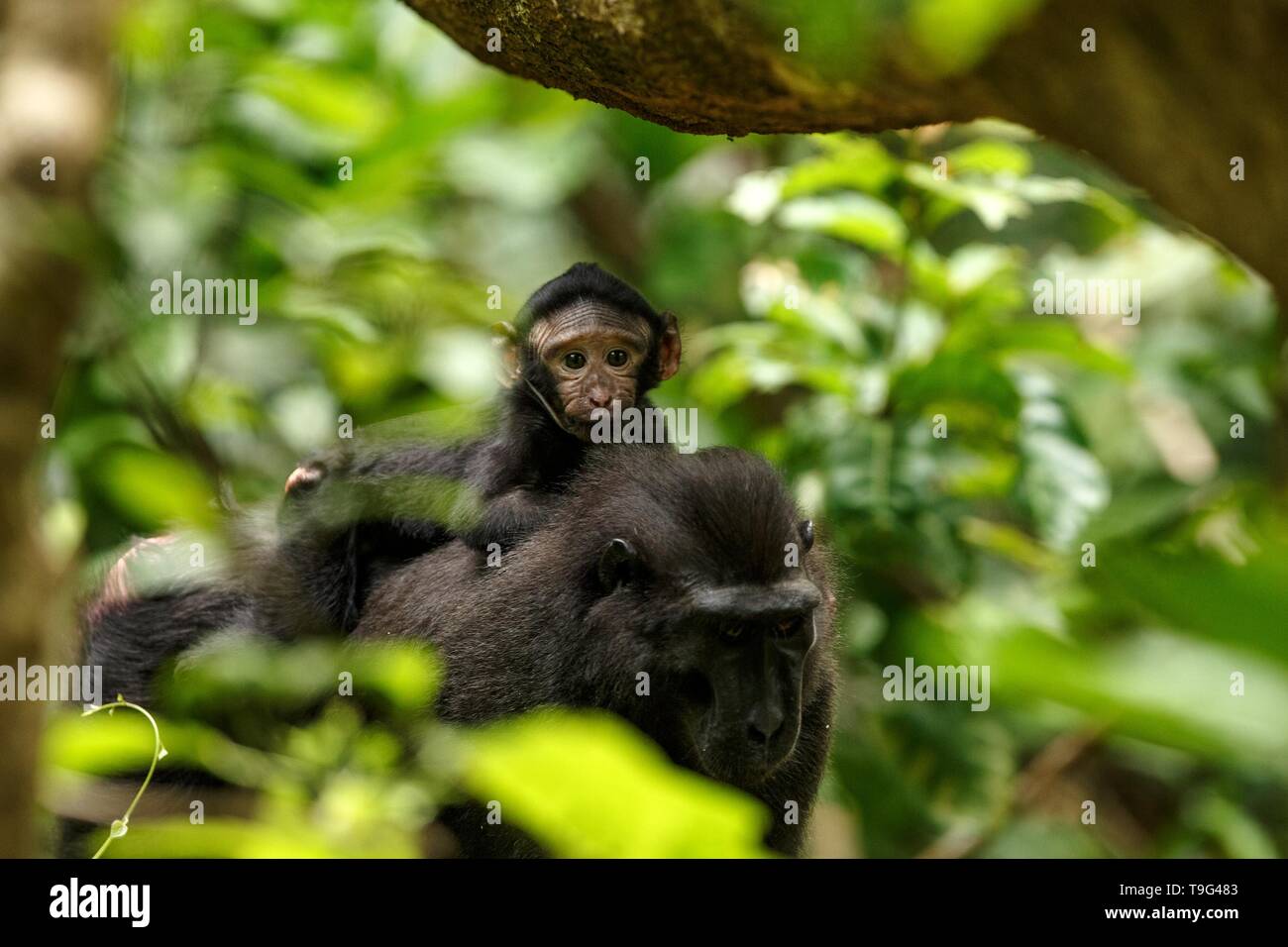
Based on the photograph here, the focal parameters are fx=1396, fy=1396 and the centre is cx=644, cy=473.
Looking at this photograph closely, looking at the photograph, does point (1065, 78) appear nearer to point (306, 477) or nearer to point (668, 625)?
point (668, 625)

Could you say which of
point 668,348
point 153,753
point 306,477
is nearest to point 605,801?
point 153,753

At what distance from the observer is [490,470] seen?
5664 millimetres

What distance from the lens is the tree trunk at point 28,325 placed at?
2.17 meters

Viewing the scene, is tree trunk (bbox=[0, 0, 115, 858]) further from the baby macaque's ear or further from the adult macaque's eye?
the baby macaque's ear

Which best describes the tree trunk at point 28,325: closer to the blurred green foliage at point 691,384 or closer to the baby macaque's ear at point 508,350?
the blurred green foliage at point 691,384

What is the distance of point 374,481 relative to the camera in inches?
212

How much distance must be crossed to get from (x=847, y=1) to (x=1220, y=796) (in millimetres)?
8261

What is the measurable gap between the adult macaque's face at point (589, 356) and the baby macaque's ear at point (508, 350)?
14 cm

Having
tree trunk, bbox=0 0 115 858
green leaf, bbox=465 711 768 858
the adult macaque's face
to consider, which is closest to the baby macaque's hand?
the adult macaque's face

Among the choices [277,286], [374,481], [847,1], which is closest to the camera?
[847,1]

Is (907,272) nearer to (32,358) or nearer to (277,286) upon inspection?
(277,286)

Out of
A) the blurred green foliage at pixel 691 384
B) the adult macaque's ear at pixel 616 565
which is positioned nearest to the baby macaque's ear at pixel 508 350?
the blurred green foliage at pixel 691 384

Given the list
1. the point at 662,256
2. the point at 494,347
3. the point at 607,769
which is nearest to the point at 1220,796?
the point at 662,256

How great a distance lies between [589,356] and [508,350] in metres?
0.50
